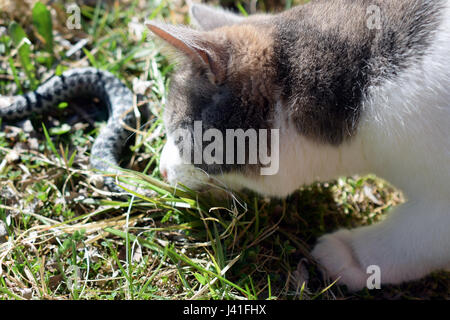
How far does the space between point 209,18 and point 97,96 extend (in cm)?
115

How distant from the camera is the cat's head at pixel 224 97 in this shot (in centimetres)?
181

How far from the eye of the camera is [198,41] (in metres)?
1.77

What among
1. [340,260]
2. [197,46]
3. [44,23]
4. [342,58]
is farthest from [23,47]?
[340,260]

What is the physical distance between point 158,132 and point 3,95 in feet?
3.81

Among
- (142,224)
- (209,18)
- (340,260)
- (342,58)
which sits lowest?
(340,260)

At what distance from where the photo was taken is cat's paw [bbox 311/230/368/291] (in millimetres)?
2312

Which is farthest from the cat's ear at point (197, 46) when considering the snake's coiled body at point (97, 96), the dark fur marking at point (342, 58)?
the snake's coiled body at point (97, 96)

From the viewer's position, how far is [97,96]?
3055 mm

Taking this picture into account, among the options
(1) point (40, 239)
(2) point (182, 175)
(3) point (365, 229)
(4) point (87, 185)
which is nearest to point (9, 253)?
(1) point (40, 239)

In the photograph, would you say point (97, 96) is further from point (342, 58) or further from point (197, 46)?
point (342, 58)

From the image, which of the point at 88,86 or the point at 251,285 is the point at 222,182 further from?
the point at 88,86

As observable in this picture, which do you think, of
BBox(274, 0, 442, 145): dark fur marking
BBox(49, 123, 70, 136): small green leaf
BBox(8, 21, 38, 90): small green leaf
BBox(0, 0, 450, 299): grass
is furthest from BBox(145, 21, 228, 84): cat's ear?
BBox(8, 21, 38, 90): small green leaf

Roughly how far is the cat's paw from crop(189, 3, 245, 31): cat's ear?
1280mm

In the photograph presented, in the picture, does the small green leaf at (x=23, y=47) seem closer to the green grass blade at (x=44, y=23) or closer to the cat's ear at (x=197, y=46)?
the green grass blade at (x=44, y=23)
